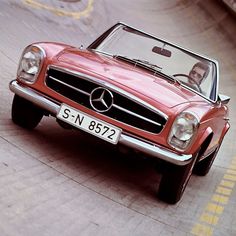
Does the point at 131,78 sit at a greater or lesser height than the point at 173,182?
greater

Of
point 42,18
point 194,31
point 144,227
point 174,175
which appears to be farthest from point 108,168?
point 194,31

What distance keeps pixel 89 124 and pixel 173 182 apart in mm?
915

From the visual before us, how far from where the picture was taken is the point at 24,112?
5770 mm

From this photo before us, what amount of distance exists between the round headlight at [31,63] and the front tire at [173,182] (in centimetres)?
150

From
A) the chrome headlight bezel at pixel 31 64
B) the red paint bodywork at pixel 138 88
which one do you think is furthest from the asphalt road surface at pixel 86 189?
the chrome headlight bezel at pixel 31 64

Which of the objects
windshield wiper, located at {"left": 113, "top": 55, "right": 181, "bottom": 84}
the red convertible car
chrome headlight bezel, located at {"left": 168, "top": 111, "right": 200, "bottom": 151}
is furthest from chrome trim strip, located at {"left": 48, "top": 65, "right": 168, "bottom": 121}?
windshield wiper, located at {"left": 113, "top": 55, "right": 181, "bottom": 84}

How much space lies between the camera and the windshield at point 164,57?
6.29 meters

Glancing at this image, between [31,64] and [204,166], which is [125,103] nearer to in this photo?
[31,64]

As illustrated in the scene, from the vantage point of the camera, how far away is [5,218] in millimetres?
3719

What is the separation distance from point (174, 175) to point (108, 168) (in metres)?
0.88

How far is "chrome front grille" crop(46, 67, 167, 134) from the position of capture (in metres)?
5.07

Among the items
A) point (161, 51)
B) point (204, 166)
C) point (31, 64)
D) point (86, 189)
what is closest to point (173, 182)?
point (86, 189)

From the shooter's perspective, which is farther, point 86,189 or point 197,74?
point 197,74

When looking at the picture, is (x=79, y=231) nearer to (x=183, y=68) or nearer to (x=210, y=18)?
(x=183, y=68)
